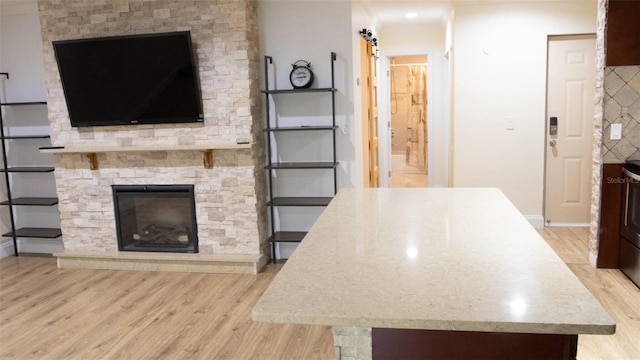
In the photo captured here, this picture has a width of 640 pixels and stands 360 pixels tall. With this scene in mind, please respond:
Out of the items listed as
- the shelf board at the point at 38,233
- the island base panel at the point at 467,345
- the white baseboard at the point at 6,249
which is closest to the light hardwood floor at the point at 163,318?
the shelf board at the point at 38,233

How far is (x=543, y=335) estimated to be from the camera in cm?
121

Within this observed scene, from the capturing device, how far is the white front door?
5199 millimetres

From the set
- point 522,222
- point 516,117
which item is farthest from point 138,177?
point 516,117

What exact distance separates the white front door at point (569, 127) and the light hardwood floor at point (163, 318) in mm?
878

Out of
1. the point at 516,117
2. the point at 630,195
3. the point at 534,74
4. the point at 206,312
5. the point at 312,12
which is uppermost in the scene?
the point at 312,12

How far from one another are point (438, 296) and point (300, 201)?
10.4ft

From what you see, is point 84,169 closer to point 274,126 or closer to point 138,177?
point 138,177

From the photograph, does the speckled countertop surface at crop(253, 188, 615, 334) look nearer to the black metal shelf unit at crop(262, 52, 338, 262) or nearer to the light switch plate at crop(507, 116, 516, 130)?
the black metal shelf unit at crop(262, 52, 338, 262)

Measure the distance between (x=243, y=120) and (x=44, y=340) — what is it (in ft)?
7.06

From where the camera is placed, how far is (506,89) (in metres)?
5.30

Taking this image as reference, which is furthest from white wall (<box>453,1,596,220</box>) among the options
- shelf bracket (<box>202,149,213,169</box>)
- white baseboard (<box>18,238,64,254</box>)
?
white baseboard (<box>18,238,64,254</box>)

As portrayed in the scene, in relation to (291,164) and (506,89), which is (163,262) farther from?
(506,89)

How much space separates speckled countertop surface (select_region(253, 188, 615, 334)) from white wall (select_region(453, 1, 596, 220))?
3.55 metres

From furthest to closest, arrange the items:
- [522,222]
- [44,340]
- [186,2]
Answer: [186,2]
[44,340]
[522,222]
